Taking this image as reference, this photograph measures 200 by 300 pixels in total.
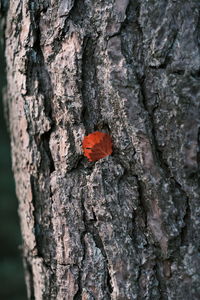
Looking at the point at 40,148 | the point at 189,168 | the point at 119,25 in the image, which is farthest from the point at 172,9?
the point at 40,148

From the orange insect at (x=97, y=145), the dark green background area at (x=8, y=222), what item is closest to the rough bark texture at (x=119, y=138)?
the orange insect at (x=97, y=145)

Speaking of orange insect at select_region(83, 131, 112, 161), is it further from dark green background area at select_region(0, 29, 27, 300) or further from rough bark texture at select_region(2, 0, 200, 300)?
dark green background area at select_region(0, 29, 27, 300)

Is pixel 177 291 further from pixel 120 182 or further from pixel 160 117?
pixel 160 117

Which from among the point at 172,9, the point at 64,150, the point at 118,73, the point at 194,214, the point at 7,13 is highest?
the point at 7,13

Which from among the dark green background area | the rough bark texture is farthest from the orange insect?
the dark green background area

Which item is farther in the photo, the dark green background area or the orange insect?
the dark green background area

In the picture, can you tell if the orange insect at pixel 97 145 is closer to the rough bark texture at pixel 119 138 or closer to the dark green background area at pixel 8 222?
the rough bark texture at pixel 119 138

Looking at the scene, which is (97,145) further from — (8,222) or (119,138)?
(8,222)
